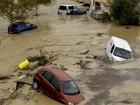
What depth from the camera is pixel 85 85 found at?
23047 millimetres

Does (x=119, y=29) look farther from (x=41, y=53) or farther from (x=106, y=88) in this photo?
(x=106, y=88)

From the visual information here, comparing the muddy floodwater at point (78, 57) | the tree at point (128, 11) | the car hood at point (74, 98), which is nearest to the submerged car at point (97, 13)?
the muddy floodwater at point (78, 57)

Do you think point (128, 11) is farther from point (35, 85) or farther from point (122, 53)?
point (35, 85)

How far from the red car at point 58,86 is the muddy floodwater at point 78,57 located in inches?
14.9

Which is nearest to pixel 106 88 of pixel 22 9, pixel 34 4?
pixel 22 9

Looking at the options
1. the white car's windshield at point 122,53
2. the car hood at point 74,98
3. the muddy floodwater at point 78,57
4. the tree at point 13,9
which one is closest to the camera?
the car hood at point 74,98

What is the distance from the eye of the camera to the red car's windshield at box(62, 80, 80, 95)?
819 inches

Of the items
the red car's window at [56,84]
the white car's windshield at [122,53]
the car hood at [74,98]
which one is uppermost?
the red car's window at [56,84]

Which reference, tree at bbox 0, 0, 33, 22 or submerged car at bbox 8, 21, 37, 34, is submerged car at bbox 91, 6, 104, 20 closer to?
tree at bbox 0, 0, 33, 22

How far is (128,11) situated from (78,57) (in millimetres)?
17955

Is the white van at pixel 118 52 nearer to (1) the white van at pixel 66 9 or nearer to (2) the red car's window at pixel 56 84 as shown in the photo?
(2) the red car's window at pixel 56 84

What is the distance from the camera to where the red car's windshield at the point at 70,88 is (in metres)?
20.8

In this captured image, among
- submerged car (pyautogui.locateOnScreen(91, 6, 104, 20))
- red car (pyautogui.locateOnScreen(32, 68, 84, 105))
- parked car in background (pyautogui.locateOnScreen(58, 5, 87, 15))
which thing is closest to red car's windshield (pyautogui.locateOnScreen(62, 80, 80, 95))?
red car (pyautogui.locateOnScreen(32, 68, 84, 105))

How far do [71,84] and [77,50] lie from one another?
43.3ft
